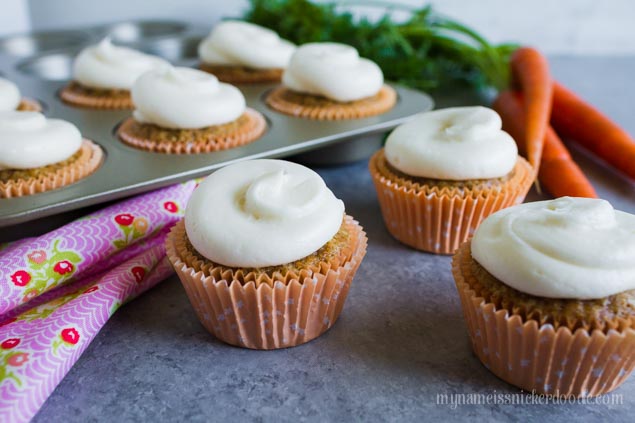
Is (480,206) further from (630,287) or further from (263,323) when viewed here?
(263,323)

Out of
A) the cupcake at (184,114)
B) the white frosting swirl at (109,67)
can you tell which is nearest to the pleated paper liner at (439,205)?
the cupcake at (184,114)

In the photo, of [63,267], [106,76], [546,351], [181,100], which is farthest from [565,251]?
[106,76]

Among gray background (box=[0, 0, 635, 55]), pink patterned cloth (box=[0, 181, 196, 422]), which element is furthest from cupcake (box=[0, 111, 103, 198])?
gray background (box=[0, 0, 635, 55])

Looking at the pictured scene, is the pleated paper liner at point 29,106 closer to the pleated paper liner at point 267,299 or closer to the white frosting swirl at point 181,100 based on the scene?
the white frosting swirl at point 181,100

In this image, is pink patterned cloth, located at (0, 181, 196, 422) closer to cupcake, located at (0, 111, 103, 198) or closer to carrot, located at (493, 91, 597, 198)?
cupcake, located at (0, 111, 103, 198)

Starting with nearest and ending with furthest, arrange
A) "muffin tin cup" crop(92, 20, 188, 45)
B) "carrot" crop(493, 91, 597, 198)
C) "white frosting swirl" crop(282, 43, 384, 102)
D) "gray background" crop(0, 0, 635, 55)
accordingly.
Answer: "carrot" crop(493, 91, 597, 198) < "white frosting swirl" crop(282, 43, 384, 102) < "muffin tin cup" crop(92, 20, 188, 45) < "gray background" crop(0, 0, 635, 55)
